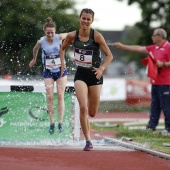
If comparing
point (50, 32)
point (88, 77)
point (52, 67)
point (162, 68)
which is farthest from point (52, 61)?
point (162, 68)

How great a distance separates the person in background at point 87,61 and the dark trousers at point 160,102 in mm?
4080

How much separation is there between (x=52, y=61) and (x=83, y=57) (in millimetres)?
1777

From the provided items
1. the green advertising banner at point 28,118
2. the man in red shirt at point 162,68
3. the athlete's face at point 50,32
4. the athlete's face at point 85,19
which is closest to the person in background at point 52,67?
the athlete's face at point 50,32

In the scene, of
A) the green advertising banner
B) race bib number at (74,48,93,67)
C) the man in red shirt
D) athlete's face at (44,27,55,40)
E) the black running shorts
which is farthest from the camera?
the man in red shirt

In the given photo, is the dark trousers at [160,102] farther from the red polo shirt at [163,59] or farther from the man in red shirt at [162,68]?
the red polo shirt at [163,59]

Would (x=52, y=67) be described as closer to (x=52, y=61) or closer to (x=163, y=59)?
(x=52, y=61)

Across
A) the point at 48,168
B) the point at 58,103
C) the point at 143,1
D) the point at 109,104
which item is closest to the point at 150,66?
the point at 58,103

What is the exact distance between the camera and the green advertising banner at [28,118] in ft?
39.3

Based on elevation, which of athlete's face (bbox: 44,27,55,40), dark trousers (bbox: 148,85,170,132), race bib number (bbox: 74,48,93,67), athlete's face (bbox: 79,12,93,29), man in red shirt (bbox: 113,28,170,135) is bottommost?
dark trousers (bbox: 148,85,170,132)

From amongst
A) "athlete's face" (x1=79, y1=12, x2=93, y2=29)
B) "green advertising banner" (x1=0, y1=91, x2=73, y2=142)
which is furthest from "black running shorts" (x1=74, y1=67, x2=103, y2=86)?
"green advertising banner" (x1=0, y1=91, x2=73, y2=142)

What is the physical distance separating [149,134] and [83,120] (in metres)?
3.55

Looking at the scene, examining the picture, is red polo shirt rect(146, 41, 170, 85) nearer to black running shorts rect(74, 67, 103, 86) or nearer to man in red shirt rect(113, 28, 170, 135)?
man in red shirt rect(113, 28, 170, 135)

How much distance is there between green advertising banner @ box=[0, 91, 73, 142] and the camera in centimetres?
1199

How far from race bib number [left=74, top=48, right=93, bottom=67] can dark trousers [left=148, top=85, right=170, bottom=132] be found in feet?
13.9
